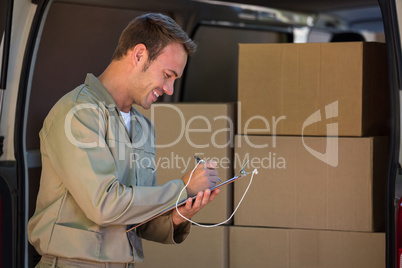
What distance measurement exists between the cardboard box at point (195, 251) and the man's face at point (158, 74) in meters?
1.22

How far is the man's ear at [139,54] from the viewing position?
1.99 metres

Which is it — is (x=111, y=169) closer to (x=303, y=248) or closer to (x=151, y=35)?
(x=151, y=35)

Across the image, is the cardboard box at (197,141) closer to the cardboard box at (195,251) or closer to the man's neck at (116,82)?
the cardboard box at (195,251)

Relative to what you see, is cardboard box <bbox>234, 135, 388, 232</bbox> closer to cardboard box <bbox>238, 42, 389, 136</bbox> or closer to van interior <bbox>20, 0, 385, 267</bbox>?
cardboard box <bbox>238, 42, 389, 136</bbox>

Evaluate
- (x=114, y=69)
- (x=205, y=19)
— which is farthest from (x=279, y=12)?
(x=114, y=69)

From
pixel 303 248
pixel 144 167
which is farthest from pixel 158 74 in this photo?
pixel 303 248

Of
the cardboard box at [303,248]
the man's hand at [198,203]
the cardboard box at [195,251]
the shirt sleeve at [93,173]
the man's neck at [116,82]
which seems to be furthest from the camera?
the cardboard box at [195,251]

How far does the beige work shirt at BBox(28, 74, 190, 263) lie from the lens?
1791 mm

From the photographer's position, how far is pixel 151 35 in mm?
2002

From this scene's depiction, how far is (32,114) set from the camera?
10.4ft

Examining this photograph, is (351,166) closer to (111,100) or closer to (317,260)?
(317,260)

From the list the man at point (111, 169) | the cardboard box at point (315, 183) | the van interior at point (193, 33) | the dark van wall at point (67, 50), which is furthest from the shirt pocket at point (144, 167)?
the dark van wall at point (67, 50)

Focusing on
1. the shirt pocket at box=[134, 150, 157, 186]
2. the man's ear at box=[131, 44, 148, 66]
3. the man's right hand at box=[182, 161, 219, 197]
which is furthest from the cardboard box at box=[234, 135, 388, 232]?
the man's ear at box=[131, 44, 148, 66]

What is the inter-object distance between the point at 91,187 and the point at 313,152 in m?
1.43
